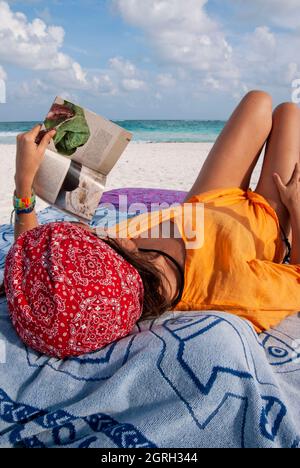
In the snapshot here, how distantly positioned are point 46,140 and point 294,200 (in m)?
1.10

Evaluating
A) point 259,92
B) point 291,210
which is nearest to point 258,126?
point 259,92

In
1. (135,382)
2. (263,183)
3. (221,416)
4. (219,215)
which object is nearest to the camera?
(221,416)

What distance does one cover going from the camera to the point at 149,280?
61.0 inches

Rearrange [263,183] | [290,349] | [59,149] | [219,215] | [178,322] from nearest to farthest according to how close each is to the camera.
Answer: [178,322] < [290,349] < [59,149] < [219,215] < [263,183]

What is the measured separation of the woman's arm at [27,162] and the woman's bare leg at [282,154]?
1061mm

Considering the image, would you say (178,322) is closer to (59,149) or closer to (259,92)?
(59,149)

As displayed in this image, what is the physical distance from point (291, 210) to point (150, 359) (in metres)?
1.04

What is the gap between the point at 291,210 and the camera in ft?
6.60

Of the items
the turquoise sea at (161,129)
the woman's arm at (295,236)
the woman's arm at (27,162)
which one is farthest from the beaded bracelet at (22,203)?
the turquoise sea at (161,129)

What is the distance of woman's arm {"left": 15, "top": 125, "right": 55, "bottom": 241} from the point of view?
1705 mm

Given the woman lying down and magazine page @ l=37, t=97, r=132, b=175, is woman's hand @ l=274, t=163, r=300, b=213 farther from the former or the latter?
magazine page @ l=37, t=97, r=132, b=175

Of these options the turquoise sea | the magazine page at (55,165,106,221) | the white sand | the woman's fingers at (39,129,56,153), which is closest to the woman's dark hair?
the magazine page at (55,165,106,221)

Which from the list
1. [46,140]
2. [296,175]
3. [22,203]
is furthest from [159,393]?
[296,175]

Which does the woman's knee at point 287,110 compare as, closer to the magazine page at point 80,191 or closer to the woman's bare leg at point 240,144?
the woman's bare leg at point 240,144
